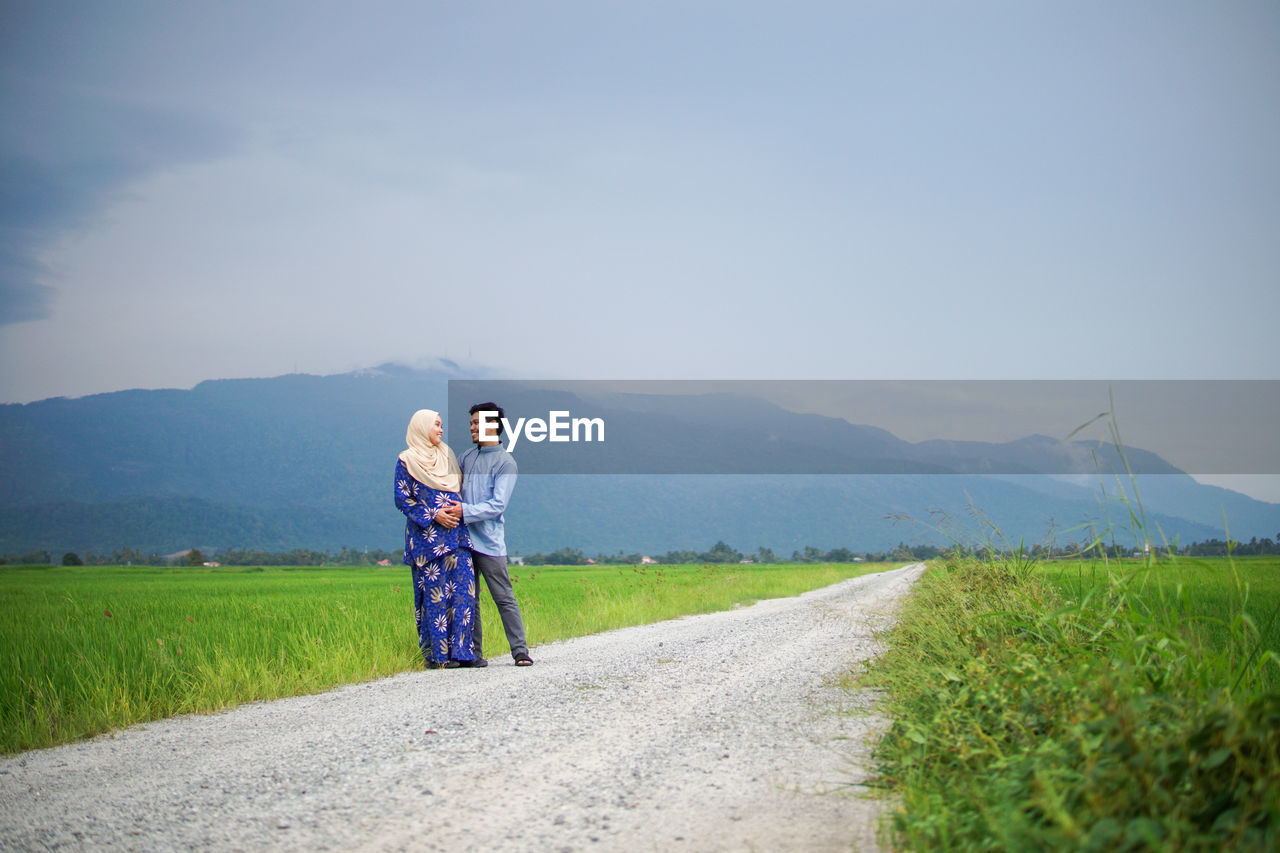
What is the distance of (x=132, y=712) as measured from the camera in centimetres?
637

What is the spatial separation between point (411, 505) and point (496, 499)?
0.92 m

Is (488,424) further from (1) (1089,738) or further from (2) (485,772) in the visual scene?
(1) (1089,738)

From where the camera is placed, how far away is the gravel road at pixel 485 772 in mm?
3500

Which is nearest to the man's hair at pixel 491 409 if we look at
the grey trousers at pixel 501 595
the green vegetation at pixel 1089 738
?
the grey trousers at pixel 501 595

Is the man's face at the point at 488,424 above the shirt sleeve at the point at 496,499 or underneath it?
above

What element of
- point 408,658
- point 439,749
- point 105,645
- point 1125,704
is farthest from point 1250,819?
point 105,645

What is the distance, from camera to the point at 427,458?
8828 mm

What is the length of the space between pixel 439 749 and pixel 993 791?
3.06m

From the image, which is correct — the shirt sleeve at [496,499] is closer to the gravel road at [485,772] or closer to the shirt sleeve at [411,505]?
the shirt sleeve at [411,505]

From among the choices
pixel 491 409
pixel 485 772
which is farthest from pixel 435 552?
pixel 485 772

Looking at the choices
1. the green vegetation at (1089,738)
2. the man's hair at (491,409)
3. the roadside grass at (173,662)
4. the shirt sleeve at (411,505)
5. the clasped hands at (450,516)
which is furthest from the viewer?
the man's hair at (491,409)

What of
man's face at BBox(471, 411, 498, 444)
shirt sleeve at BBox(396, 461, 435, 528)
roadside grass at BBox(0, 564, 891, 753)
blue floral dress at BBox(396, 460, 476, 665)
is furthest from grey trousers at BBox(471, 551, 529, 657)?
man's face at BBox(471, 411, 498, 444)

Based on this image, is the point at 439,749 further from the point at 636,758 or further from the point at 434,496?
the point at 434,496

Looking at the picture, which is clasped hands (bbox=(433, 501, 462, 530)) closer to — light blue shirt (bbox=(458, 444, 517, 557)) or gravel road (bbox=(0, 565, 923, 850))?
light blue shirt (bbox=(458, 444, 517, 557))
